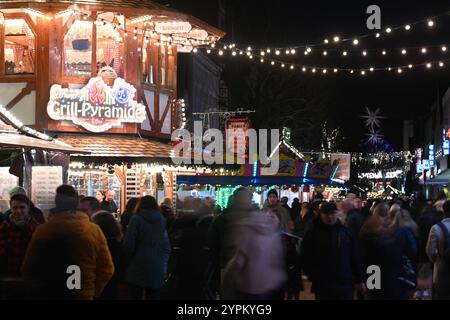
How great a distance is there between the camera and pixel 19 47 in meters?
24.5

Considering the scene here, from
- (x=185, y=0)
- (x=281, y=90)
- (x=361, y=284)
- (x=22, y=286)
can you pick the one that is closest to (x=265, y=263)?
(x=361, y=284)

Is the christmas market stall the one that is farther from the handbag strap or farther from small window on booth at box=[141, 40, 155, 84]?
the handbag strap

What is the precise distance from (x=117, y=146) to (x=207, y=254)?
42.8 ft

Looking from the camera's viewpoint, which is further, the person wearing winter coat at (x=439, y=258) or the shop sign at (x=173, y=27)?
the shop sign at (x=173, y=27)

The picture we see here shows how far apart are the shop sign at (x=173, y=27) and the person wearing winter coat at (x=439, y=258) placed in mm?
15249

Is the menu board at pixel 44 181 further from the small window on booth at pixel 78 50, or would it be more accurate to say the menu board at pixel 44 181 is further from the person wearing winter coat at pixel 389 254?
the person wearing winter coat at pixel 389 254

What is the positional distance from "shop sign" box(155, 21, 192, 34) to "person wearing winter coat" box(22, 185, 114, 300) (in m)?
17.7

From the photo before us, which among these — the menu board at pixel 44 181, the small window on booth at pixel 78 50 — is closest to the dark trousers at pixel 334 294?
the menu board at pixel 44 181

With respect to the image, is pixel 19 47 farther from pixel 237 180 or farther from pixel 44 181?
pixel 237 180

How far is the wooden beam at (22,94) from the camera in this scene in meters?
23.9

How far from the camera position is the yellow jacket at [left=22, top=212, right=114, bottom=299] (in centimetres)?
796
